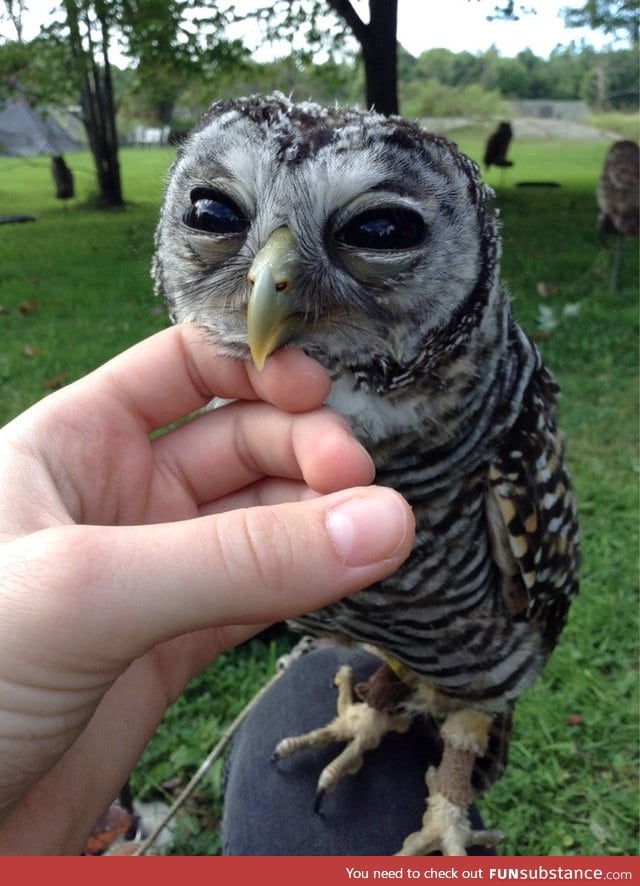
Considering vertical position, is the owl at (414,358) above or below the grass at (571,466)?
above

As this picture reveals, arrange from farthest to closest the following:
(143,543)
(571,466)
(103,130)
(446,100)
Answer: (103,130)
(446,100)
(571,466)
(143,543)

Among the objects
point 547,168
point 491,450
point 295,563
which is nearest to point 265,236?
point 295,563

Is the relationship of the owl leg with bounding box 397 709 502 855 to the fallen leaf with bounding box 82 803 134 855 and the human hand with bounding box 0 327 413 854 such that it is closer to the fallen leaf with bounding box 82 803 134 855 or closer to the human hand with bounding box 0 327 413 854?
the human hand with bounding box 0 327 413 854

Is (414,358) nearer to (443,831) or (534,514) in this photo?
(534,514)

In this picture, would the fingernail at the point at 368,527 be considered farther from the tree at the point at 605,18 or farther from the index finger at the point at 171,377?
the tree at the point at 605,18

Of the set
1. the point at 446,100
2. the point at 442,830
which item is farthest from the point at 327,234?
the point at 446,100

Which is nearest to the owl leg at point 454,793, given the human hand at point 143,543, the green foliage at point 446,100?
the human hand at point 143,543

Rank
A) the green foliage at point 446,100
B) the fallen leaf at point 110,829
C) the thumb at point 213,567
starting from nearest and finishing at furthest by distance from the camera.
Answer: the thumb at point 213,567 < the fallen leaf at point 110,829 < the green foliage at point 446,100
